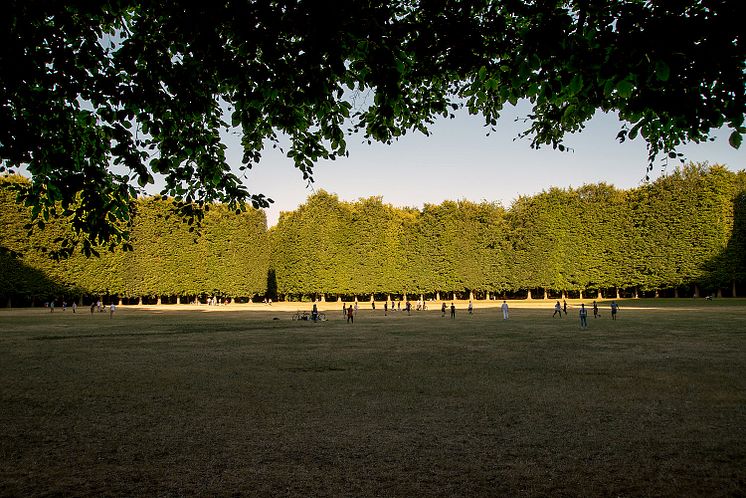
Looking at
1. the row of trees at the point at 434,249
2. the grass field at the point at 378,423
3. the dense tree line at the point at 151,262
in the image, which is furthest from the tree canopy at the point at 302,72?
the row of trees at the point at 434,249

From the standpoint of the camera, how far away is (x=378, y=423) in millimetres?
8367

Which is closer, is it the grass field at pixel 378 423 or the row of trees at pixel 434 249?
the grass field at pixel 378 423

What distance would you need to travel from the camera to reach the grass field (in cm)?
589

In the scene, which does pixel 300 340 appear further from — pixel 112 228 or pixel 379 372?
pixel 112 228

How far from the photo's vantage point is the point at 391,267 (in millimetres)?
69875

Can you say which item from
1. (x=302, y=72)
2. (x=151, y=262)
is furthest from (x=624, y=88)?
(x=151, y=262)

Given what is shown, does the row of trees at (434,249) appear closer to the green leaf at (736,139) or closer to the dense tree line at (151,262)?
the dense tree line at (151,262)

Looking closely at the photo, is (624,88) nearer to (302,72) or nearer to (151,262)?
(302,72)

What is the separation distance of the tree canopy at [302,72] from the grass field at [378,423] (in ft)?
11.2

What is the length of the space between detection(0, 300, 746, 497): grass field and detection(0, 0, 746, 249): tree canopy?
3.42 m

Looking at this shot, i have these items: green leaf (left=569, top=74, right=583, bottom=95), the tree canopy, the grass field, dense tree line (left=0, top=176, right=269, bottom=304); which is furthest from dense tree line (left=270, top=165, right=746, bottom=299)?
green leaf (left=569, top=74, right=583, bottom=95)

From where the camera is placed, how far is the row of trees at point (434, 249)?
192 ft

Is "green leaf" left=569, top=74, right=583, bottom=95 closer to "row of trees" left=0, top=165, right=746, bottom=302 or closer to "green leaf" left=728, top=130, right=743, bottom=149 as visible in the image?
"green leaf" left=728, top=130, right=743, bottom=149

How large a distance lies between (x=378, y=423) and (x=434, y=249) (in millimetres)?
61563
